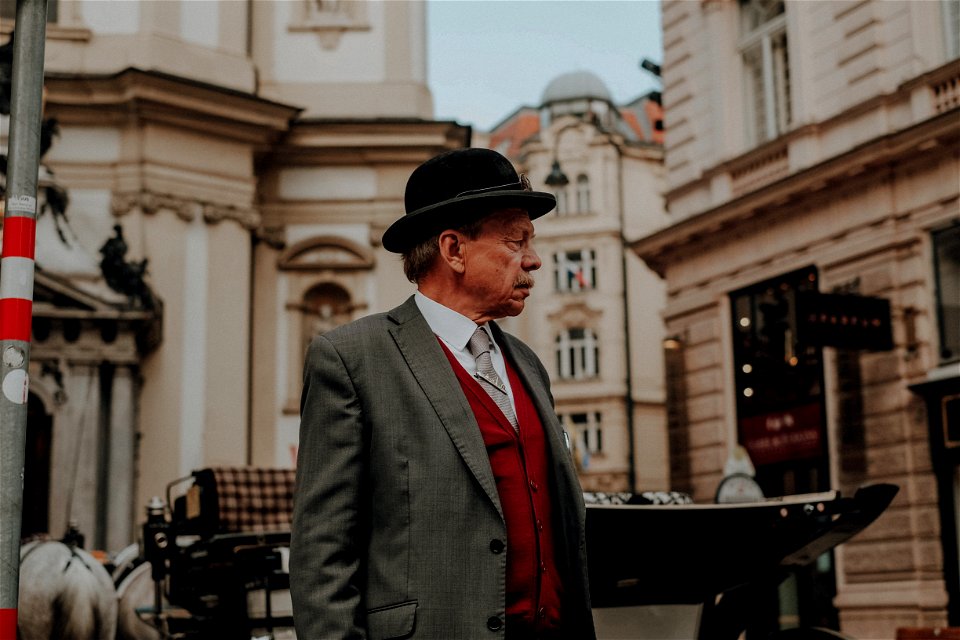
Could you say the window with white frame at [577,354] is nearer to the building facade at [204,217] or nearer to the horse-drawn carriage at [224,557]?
the building facade at [204,217]

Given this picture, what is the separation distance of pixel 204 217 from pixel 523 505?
1994 centimetres

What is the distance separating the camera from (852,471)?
15734 mm

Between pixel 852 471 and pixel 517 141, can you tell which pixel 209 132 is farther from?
pixel 517 141

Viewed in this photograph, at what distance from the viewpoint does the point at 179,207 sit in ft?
72.2

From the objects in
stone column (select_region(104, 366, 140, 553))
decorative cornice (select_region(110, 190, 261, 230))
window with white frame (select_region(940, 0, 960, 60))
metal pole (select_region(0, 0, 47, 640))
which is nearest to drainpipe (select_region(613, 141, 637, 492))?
decorative cornice (select_region(110, 190, 261, 230))

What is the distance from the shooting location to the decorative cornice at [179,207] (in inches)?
857

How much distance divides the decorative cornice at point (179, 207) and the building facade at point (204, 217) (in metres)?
0.04

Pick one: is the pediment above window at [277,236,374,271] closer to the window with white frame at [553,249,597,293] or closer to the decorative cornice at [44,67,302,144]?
the decorative cornice at [44,67,302,144]

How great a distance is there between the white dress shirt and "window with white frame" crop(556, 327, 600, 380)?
147 ft

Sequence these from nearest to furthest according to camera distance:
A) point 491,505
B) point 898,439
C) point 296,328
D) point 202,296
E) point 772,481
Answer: point 491,505 < point 898,439 < point 772,481 < point 202,296 < point 296,328

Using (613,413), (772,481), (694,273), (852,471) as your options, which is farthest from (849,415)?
(613,413)

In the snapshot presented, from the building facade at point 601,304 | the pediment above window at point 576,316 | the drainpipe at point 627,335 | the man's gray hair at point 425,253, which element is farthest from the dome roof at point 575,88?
the man's gray hair at point 425,253

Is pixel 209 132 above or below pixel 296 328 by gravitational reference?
above

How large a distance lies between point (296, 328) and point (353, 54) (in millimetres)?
5529
